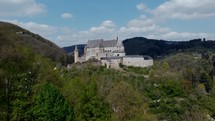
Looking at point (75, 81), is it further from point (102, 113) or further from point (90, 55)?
point (90, 55)

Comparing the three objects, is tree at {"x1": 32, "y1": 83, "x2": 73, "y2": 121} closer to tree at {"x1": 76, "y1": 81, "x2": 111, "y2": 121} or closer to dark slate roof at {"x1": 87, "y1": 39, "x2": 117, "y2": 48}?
tree at {"x1": 76, "y1": 81, "x2": 111, "y2": 121}

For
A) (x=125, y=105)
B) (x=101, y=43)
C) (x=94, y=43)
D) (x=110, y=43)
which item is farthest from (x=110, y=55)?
(x=125, y=105)

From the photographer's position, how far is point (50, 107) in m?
29.2

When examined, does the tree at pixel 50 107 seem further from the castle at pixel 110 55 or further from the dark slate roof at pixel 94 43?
the dark slate roof at pixel 94 43

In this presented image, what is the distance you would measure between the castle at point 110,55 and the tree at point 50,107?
2786 inches

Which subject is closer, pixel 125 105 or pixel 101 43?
pixel 125 105

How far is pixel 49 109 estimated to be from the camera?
29.1m

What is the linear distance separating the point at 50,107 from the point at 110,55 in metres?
81.7

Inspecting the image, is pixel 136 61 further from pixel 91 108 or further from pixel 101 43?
pixel 91 108

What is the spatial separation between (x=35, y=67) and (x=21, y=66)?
3607mm

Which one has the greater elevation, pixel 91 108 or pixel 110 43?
pixel 110 43

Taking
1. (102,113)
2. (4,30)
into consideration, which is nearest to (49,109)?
(102,113)

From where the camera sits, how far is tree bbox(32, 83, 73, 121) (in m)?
28.8

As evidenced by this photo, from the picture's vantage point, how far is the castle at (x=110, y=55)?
10250cm
